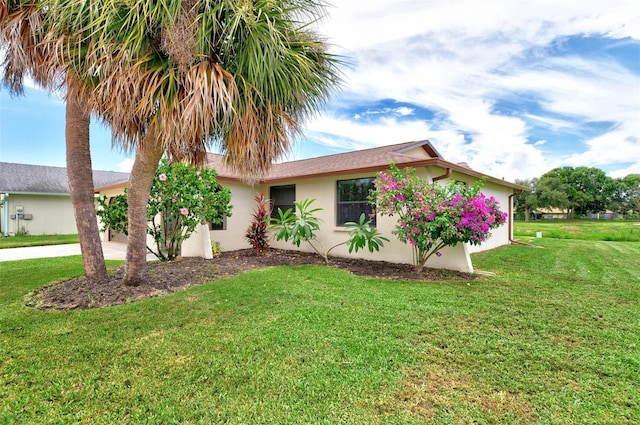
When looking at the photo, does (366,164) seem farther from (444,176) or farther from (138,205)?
(138,205)

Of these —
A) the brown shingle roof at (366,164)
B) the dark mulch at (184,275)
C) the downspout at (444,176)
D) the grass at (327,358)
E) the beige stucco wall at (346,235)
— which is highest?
the brown shingle roof at (366,164)

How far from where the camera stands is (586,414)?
7.33 ft

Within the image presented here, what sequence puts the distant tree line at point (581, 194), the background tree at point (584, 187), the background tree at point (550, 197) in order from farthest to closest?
the background tree at point (584, 187) < the distant tree line at point (581, 194) < the background tree at point (550, 197)

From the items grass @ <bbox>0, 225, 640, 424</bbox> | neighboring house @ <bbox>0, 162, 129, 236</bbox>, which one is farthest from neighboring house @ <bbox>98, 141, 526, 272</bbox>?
neighboring house @ <bbox>0, 162, 129, 236</bbox>

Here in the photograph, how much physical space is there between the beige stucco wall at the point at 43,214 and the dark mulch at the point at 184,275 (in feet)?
45.0

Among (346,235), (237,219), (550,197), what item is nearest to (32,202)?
(237,219)

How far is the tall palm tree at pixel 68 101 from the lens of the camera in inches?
177

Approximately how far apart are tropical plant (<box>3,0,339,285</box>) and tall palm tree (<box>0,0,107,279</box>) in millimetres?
325

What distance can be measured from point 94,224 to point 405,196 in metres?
6.25

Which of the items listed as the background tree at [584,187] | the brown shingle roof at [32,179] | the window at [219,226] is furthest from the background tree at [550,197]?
the brown shingle roof at [32,179]

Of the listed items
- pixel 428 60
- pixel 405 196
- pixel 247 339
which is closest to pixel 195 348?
pixel 247 339

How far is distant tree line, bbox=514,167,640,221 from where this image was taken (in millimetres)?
44781

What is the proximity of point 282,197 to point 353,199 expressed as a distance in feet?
10.4

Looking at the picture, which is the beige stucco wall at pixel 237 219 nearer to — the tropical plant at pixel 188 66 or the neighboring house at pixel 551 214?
the tropical plant at pixel 188 66
